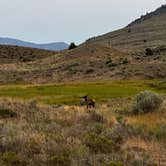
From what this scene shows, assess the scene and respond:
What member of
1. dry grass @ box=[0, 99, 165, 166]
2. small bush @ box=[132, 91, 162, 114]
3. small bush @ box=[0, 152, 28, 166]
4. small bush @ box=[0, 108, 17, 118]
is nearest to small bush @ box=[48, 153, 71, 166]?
dry grass @ box=[0, 99, 165, 166]

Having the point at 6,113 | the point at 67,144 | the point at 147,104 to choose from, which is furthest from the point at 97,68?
the point at 67,144

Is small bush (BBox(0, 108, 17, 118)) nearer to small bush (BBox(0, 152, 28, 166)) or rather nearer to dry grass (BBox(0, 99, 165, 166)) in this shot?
dry grass (BBox(0, 99, 165, 166))

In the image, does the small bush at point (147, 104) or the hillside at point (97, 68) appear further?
the hillside at point (97, 68)

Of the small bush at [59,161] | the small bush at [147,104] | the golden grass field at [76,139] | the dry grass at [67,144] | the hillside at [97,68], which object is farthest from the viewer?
the hillside at [97,68]

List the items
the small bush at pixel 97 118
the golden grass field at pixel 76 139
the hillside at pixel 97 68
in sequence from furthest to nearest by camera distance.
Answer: the hillside at pixel 97 68 → the small bush at pixel 97 118 → the golden grass field at pixel 76 139

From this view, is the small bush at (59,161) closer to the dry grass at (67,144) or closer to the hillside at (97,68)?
the dry grass at (67,144)

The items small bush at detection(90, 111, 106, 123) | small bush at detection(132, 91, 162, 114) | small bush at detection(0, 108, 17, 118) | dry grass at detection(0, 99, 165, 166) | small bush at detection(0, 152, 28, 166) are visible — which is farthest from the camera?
small bush at detection(132, 91, 162, 114)

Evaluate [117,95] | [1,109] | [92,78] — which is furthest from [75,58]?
[1,109]

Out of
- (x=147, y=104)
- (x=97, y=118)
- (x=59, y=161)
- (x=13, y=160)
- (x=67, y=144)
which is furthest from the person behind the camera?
(x=147, y=104)

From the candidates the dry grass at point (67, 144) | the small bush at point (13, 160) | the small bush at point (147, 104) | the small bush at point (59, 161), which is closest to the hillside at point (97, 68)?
the small bush at point (147, 104)

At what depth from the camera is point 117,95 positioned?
38812mm

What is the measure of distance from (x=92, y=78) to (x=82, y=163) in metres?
53.4

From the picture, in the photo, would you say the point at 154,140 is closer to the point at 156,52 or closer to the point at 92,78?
the point at 92,78

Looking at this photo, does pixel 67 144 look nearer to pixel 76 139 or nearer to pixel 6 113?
pixel 76 139
